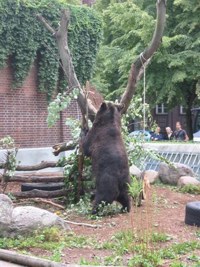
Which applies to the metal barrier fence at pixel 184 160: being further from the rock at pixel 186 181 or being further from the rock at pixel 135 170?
the rock at pixel 135 170

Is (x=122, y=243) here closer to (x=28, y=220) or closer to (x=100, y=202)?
(x=28, y=220)

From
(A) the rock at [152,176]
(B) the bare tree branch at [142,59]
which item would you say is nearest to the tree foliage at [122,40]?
(A) the rock at [152,176]

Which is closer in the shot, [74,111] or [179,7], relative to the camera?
[74,111]

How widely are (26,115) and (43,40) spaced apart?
2.71 meters

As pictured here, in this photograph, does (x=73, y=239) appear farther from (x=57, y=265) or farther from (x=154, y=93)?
(x=154, y=93)

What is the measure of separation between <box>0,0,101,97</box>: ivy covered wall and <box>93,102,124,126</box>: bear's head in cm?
966

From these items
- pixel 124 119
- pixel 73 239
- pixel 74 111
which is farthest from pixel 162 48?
pixel 73 239

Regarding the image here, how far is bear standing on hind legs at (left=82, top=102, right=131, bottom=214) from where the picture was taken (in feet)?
31.8

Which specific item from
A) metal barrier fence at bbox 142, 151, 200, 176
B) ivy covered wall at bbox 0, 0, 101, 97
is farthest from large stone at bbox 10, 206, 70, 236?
ivy covered wall at bbox 0, 0, 101, 97

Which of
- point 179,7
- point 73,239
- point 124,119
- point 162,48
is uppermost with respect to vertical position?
point 179,7

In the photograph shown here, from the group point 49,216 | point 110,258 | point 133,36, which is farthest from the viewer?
point 133,36

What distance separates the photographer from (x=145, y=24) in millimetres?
27328

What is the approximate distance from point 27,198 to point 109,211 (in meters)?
2.18

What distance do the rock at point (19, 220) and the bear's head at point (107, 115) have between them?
2477mm
